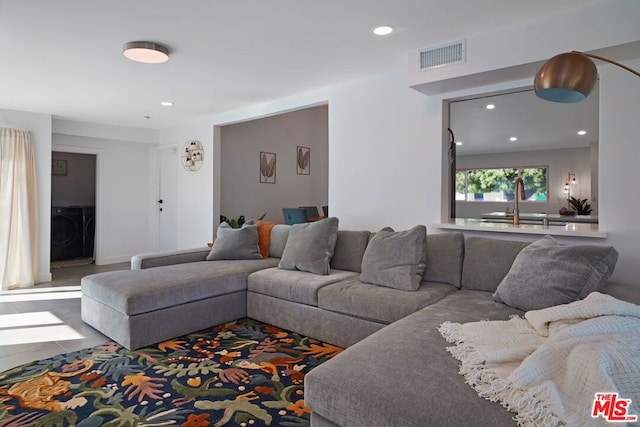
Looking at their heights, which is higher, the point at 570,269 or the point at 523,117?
the point at 523,117

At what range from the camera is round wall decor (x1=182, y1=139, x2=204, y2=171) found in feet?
20.0

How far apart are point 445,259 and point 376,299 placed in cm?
71

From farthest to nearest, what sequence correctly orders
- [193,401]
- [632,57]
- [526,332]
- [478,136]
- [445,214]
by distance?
[478,136]
[445,214]
[632,57]
[193,401]
[526,332]

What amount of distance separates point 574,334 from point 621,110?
2.08 m

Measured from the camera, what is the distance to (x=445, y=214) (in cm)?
367

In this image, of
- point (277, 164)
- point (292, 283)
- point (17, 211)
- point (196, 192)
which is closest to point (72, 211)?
point (17, 211)

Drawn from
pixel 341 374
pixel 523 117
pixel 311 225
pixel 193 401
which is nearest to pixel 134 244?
pixel 311 225

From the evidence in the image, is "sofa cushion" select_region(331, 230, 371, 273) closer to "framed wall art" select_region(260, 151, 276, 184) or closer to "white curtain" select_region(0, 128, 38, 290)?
"framed wall art" select_region(260, 151, 276, 184)

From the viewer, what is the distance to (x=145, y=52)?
312cm

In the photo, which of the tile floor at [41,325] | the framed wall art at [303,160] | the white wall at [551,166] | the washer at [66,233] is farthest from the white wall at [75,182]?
the white wall at [551,166]

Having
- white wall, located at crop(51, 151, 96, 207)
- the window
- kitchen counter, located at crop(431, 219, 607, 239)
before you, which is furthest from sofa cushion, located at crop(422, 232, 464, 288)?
the window

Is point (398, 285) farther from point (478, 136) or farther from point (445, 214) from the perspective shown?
point (478, 136)

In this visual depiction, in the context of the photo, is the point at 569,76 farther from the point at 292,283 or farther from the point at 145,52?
the point at 145,52
